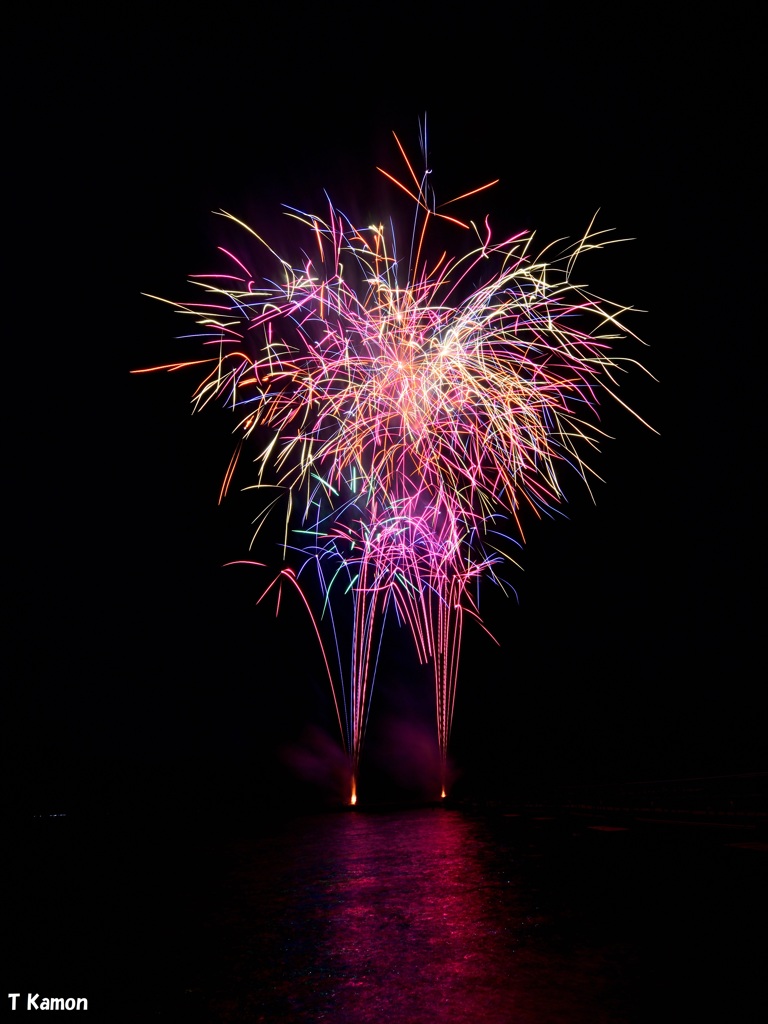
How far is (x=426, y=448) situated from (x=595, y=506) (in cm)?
1509

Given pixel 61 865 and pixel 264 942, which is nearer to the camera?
pixel 264 942

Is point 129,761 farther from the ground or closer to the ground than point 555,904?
farther from the ground

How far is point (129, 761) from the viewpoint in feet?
70.2

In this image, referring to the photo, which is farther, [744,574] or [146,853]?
[744,574]

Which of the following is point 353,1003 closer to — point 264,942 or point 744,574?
point 264,942

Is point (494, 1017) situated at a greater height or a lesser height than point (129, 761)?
lesser

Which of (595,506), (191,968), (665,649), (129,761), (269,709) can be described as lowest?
(191,968)

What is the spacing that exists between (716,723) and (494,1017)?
16953 millimetres

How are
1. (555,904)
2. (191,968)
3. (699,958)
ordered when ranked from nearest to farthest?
1. (699,958)
2. (191,968)
3. (555,904)

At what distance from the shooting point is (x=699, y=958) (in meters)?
4.00

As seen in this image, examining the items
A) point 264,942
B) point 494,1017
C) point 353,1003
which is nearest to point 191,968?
point 264,942

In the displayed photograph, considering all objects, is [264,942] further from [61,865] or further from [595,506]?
[595,506]

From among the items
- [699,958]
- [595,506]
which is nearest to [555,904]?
[699,958]

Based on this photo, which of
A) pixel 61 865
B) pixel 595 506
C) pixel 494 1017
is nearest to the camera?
pixel 494 1017
